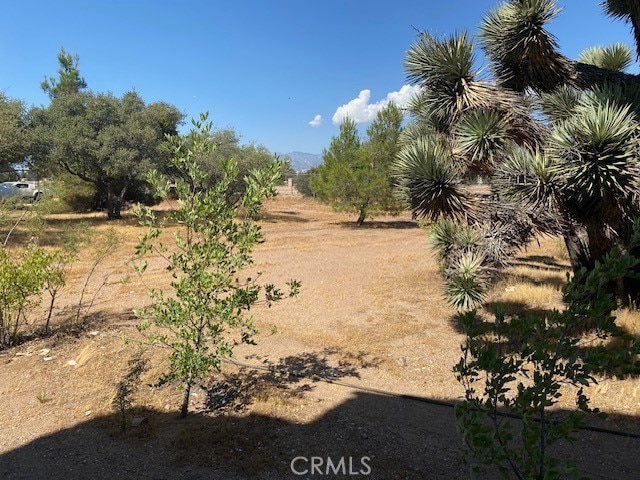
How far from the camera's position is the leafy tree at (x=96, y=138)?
19297 mm

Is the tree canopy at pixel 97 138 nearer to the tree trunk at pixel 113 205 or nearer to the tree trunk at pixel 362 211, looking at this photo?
the tree trunk at pixel 113 205

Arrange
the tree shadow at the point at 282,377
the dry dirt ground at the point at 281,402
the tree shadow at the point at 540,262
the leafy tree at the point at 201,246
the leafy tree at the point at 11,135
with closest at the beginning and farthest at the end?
1. the dry dirt ground at the point at 281,402
2. the leafy tree at the point at 201,246
3. the tree shadow at the point at 282,377
4. the tree shadow at the point at 540,262
5. the leafy tree at the point at 11,135

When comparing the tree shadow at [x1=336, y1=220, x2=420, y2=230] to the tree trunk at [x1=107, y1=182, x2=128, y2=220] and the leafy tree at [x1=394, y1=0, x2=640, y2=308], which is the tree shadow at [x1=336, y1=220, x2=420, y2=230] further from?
the leafy tree at [x1=394, y1=0, x2=640, y2=308]

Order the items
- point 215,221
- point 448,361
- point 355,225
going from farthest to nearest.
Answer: point 355,225 < point 448,361 < point 215,221

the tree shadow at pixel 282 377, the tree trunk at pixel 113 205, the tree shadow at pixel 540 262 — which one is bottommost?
the tree shadow at pixel 282 377

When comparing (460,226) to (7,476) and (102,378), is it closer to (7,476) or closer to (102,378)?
(102,378)

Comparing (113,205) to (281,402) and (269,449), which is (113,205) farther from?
(269,449)

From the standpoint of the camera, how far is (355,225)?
23422 millimetres

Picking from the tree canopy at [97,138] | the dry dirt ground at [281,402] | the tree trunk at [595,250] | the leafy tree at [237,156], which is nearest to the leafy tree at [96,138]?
the tree canopy at [97,138]

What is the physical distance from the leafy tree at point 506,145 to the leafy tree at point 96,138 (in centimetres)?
1544

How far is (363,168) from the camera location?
832 inches

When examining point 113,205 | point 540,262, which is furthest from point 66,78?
point 540,262

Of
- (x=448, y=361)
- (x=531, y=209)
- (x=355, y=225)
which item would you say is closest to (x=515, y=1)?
(x=531, y=209)

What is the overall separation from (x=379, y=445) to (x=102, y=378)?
3259mm
